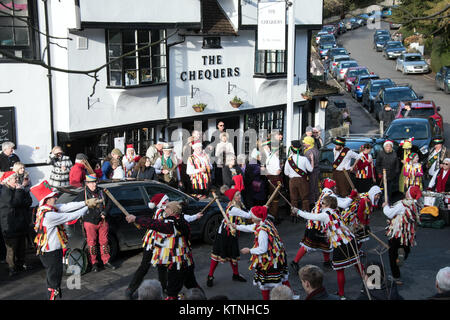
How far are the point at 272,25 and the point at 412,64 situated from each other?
94.8ft

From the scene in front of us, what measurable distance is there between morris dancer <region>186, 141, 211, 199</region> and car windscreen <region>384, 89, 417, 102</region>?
15280 mm

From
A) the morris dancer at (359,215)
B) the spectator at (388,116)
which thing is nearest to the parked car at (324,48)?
the spectator at (388,116)

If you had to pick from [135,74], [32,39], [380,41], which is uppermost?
[380,41]

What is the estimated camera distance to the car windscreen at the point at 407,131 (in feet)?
61.2

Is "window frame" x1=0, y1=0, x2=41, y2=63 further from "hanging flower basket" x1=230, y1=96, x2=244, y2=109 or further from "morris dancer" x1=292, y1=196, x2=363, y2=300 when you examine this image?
"morris dancer" x1=292, y1=196, x2=363, y2=300

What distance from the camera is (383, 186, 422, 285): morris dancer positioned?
9.54 meters

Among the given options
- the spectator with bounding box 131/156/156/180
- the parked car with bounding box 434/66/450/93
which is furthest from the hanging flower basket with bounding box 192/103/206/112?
the parked car with bounding box 434/66/450/93

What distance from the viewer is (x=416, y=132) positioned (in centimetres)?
1880

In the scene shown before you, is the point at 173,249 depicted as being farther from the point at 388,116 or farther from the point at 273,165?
the point at 388,116

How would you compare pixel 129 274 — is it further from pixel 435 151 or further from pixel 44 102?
pixel 435 151

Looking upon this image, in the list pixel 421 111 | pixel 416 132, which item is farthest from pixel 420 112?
pixel 416 132

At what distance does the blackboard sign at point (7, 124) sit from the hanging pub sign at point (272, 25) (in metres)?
6.47

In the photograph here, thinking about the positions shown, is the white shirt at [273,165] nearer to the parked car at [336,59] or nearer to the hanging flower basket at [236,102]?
the hanging flower basket at [236,102]
